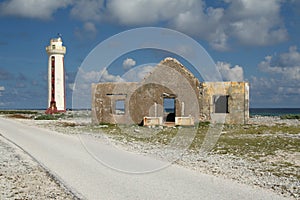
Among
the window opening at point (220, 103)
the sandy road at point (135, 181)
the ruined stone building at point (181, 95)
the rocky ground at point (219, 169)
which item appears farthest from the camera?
the window opening at point (220, 103)

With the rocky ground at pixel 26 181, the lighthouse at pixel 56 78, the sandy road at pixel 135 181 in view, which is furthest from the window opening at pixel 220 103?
the rocky ground at pixel 26 181

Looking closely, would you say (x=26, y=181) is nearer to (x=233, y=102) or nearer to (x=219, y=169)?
(x=219, y=169)

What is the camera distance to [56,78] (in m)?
48.9

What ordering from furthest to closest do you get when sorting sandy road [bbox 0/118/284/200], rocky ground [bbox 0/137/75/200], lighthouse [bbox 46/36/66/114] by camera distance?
lighthouse [bbox 46/36/66/114] → rocky ground [bbox 0/137/75/200] → sandy road [bbox 0/118/284/200]

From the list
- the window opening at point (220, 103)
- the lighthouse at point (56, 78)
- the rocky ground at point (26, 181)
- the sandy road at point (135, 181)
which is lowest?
the rocky ground at point (26, 181)

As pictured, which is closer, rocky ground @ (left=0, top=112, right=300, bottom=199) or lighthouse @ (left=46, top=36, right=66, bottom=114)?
rocky ground @ (left=0, top=112, right=300, bottom=199)

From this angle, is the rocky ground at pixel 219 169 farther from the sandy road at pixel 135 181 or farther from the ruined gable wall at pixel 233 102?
the ruined gable wall at pixel 233 102

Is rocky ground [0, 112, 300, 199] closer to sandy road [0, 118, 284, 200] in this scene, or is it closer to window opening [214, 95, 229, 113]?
sandy road [0, 118, 284, 200]

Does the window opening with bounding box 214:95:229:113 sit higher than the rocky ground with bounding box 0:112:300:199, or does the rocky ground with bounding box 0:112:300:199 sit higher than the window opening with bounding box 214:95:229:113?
the window opening with bounding box 214:95:229:113

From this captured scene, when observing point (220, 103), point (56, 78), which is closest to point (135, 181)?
point (220, 103)

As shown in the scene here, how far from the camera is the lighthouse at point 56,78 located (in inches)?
1923

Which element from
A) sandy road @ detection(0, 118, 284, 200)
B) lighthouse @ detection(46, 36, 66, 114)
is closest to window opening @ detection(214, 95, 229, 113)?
lighthouse @ detection(46, 36, 66, 114)

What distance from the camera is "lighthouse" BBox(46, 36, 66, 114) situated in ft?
160

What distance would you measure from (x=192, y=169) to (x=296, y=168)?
8.88 ft
